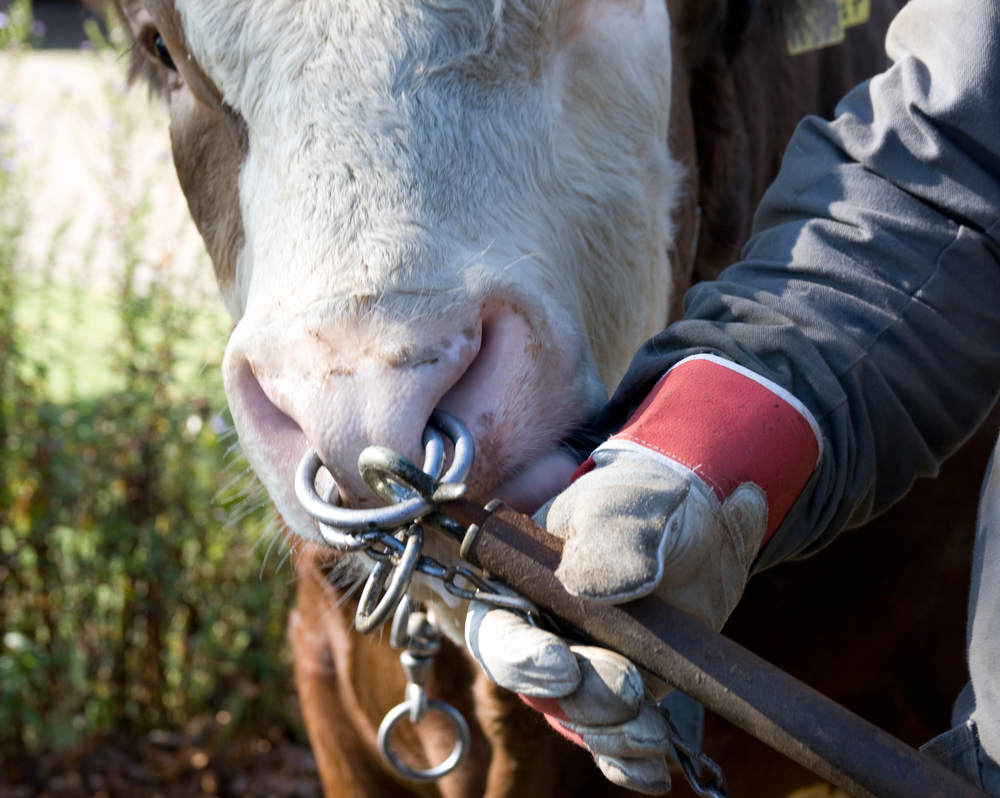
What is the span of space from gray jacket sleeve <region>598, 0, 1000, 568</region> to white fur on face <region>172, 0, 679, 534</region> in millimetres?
227

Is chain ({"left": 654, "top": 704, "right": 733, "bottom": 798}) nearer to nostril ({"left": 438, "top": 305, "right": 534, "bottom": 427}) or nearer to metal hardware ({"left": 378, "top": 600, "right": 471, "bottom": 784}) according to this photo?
nostril ({"left": 438, "top": 305, "right": 534, "bottom": 427})

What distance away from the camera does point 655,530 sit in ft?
2.85

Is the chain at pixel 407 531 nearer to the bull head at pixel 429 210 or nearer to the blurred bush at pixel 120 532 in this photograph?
the bull head at pixel 429 210

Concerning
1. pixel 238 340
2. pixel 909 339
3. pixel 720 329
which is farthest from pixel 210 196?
pixel 909 339

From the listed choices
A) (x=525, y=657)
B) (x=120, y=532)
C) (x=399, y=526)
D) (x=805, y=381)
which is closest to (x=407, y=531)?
(x=399, y=526)

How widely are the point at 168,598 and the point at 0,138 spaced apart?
1.59m

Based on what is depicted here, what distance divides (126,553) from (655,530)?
266 centimetres

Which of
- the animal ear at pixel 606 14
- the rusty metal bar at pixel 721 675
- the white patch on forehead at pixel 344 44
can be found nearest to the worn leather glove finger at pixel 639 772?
the rusty metal bar at pixel 721 675

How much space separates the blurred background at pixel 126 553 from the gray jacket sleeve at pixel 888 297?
220 centimetres

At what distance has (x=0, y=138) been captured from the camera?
3.26m

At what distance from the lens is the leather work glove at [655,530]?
854 mm

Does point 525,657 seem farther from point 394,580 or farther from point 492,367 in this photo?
point 492,367

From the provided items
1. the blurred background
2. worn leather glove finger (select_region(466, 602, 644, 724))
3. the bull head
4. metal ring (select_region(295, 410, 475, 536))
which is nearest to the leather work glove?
worn leather glove finger (select_region(466, 602, 644, 724))

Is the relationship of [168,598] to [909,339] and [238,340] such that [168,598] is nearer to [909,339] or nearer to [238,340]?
[238,340]
